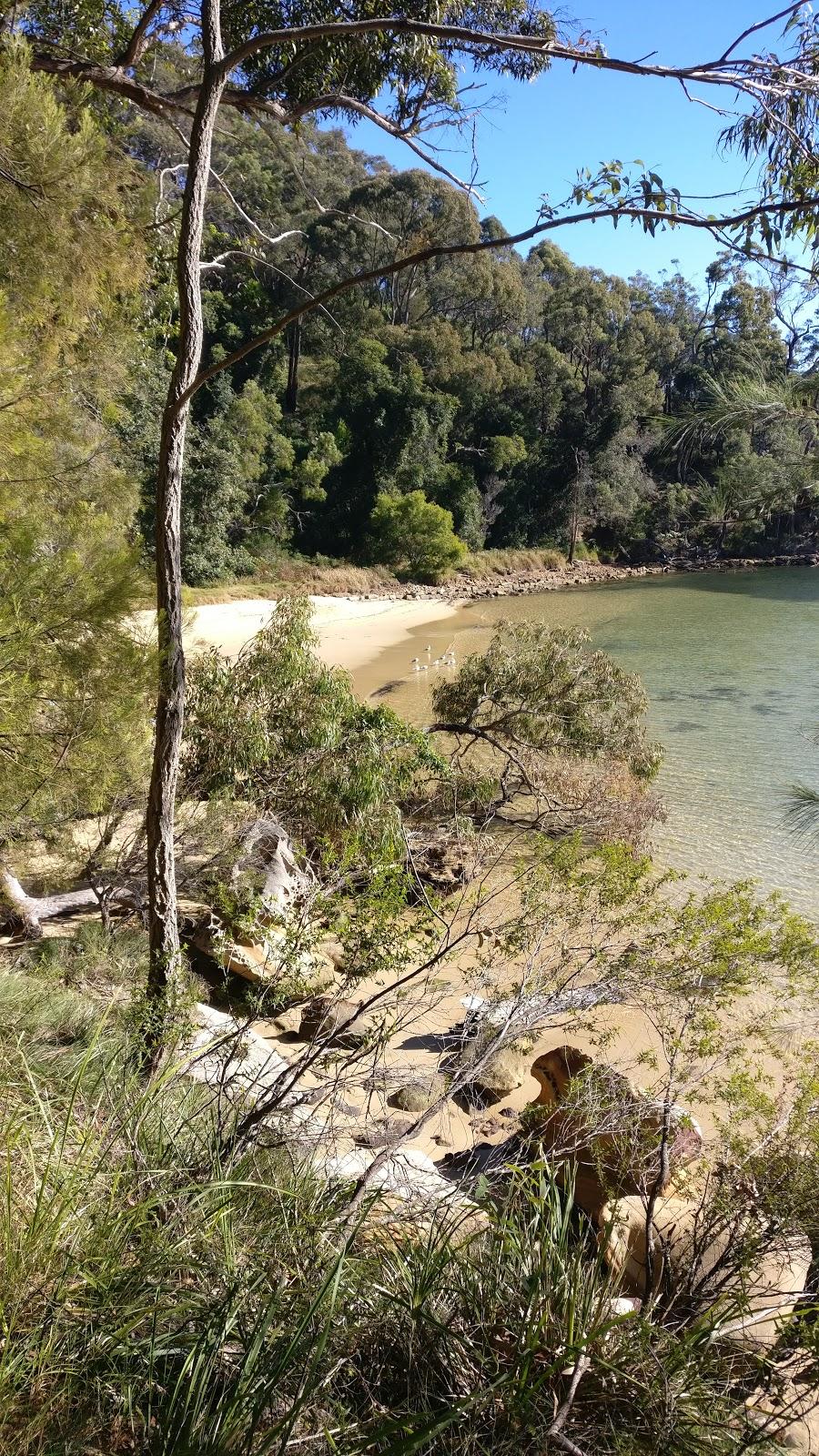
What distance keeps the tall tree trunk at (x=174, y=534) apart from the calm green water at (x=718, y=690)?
680 centimetres

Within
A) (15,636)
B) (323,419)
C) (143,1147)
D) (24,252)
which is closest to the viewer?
(143,1147)

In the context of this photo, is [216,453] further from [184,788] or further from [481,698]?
[184,788]

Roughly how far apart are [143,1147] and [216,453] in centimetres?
2304

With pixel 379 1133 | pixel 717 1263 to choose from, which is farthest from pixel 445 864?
pixel 717 1263

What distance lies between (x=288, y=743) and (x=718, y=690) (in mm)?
12639

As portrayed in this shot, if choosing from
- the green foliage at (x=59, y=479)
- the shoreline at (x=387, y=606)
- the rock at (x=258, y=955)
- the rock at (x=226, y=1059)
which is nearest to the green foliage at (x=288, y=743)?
the rock at (x=258, y=955)

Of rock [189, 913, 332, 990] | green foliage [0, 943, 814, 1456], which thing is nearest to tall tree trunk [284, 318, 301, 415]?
rock [189, 913, 332, 990]

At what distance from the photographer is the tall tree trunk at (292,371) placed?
32875 millimetres

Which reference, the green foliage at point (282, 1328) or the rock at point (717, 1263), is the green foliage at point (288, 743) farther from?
the green foliage at point (282, 1328)

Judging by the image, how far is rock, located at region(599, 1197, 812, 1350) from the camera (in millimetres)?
2322

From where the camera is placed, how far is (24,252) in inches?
155

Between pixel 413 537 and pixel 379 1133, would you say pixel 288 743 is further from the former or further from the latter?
pixel 413 537

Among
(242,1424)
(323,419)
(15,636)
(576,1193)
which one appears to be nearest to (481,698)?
(576,1193)

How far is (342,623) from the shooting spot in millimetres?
23125
